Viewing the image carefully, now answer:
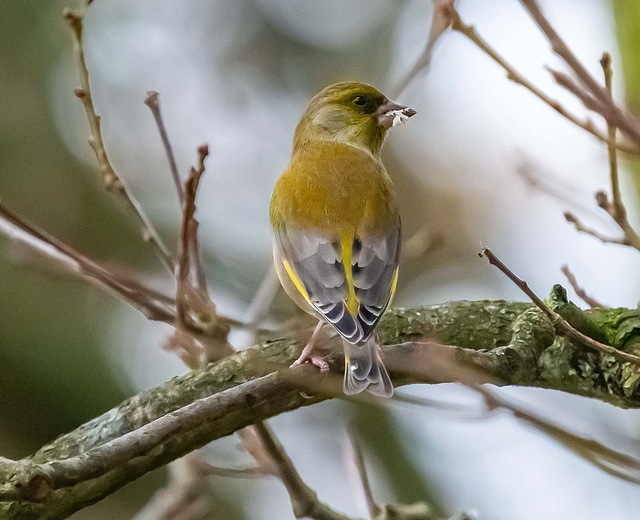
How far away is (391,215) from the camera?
371cm

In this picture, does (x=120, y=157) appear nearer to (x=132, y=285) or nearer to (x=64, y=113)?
(x=64, y=113)

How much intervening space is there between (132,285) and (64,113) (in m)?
4.69

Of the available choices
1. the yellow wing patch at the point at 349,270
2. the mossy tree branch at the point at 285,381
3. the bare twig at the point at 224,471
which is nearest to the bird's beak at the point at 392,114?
the yellow wing patch at the point at 349,270

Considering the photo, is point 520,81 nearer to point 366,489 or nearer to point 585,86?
point 585,86

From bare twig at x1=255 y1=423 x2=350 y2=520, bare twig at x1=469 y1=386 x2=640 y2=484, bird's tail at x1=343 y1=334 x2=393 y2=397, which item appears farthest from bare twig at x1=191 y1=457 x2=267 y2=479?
bare twig at x1=469 y1=386 x2=640 y2=484

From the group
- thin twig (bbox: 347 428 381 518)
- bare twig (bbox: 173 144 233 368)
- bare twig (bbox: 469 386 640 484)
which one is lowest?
bare twig (bbox: 469 386 640 484)

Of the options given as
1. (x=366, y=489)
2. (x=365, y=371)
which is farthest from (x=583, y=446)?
(x=366, y=489)

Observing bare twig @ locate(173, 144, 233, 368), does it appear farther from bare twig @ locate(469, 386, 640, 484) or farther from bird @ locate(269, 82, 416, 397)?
bare twig @ locate(469, 386, 640, 484)

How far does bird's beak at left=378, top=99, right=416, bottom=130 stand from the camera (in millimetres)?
3844

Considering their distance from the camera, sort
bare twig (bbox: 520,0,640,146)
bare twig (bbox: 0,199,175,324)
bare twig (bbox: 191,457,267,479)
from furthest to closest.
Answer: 1. bare twig (bbox: 191,457,267,479)
2. bare twig (bbox: 0,199,175,324)
3. bare twig (bbox: 520,0,640,146)

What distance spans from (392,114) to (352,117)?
1.15ft

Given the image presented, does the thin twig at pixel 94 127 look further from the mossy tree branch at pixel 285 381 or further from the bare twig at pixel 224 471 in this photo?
the bare twig at pixel 224 471

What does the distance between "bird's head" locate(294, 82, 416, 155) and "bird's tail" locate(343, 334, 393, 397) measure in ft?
5.71

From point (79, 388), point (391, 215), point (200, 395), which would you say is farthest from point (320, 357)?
point (79, 388)
